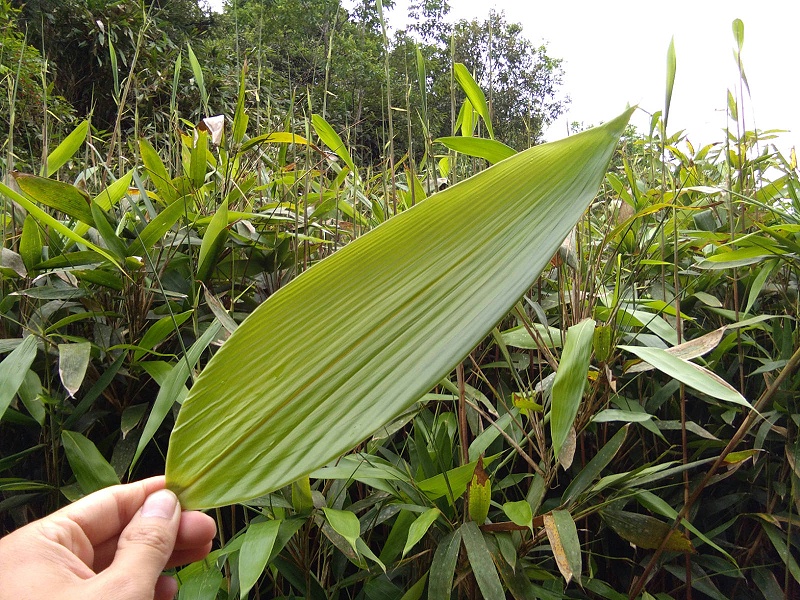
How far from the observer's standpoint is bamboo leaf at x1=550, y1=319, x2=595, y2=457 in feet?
1.49

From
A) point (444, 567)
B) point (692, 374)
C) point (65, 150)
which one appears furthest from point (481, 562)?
point (65, 150)

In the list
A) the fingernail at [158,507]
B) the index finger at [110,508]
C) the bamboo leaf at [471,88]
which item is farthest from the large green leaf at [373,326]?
the bamboo leaf at [471,88]

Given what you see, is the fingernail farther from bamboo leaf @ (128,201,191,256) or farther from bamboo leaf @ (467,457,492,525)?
bamboo leaf @ (128,201,191,256)

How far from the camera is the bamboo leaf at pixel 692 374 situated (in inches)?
17.4

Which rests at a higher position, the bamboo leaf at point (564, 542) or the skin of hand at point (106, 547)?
the skin of hand at point (106, 547)

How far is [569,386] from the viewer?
0.46m

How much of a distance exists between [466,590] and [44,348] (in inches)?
21.2

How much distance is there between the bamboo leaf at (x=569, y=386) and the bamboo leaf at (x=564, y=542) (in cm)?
7

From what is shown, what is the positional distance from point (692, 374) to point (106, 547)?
488mm

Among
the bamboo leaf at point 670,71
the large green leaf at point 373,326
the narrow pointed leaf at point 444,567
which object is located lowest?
the narrow pointed leaf at point 444,567

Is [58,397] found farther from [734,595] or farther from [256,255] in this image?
[734,595]

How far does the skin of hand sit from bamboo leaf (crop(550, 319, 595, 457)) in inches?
11.3

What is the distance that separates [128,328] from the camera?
66cm

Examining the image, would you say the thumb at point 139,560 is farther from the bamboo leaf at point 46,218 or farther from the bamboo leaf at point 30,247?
the bamboo leaf at point 30,247
